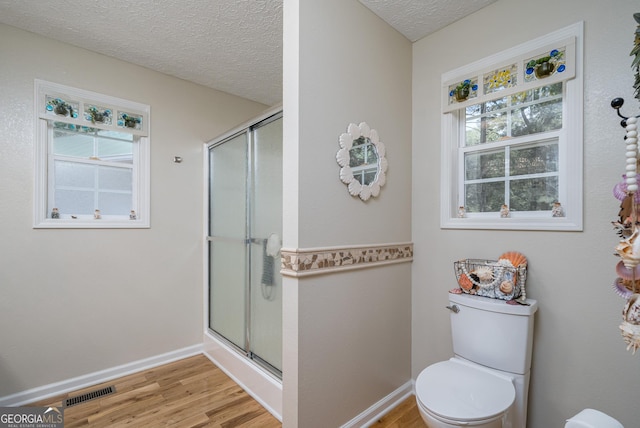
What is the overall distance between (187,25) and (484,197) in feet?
7.28

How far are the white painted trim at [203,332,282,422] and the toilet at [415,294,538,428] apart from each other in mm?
953

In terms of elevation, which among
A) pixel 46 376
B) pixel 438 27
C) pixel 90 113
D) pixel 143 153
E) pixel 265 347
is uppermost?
pixel 438 27

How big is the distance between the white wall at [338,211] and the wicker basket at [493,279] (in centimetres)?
44

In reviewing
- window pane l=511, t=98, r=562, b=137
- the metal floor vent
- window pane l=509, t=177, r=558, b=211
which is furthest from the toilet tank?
the metal floor vent

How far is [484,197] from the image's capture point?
1812mm

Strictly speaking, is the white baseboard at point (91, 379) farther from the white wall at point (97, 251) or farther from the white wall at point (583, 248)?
the white wall at point (583, 248)

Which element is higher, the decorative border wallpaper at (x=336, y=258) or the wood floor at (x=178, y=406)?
the decorative border wallpaper at (x=336, y=258)

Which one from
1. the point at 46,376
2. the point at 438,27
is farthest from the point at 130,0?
the point at 46,376

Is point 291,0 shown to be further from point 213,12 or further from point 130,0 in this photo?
point 130,0

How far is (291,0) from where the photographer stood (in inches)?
56.9

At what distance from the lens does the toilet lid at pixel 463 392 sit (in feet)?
3.84

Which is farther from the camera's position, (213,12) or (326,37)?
(213,12)

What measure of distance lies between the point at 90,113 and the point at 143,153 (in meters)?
0.44

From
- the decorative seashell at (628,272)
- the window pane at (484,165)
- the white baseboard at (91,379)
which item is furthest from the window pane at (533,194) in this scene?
the white baseboard at (91,379)
